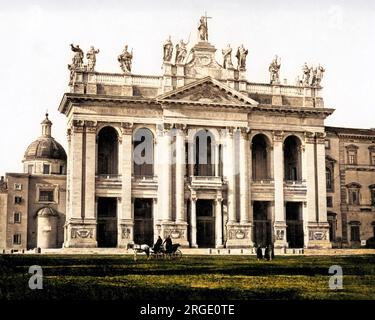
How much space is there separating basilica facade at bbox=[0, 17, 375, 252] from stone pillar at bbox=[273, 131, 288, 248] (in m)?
0.09

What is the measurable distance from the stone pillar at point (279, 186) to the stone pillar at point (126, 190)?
502 inches

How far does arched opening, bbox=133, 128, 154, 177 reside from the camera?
2292 inches

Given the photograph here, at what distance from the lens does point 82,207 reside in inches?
2201

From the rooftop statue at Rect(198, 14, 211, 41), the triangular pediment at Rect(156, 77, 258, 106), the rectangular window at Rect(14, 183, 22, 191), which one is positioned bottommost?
the rectangular window at Rect(14, 183, 22, 191)

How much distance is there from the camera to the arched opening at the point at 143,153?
58.2m

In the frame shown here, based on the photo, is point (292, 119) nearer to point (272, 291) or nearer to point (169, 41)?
point (169, 41)

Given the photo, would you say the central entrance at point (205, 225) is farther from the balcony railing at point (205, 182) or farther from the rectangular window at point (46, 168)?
the rectangular window at point (46, 168)

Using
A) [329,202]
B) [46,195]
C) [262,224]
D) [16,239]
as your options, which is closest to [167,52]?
[262,224]

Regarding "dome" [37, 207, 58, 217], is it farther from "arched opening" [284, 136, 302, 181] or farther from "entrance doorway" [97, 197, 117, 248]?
"arched opening" [284, 136, 302, 181]

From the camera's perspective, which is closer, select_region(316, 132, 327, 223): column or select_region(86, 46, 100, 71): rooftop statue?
select_region(86, 46, 100, 71): rooftop statue

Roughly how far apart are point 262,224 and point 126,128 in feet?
49.2

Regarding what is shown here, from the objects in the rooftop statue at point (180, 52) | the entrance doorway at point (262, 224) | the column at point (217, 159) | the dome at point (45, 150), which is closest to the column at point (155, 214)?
the column at point (217, 159)

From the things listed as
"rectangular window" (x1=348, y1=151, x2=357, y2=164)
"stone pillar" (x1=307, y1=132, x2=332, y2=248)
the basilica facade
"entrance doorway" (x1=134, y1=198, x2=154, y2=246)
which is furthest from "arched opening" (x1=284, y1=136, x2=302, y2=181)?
"entrance doorway" (x1=134, y1=198, x2=154, y2=246)

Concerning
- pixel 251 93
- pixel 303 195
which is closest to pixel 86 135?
pixel 251 93
